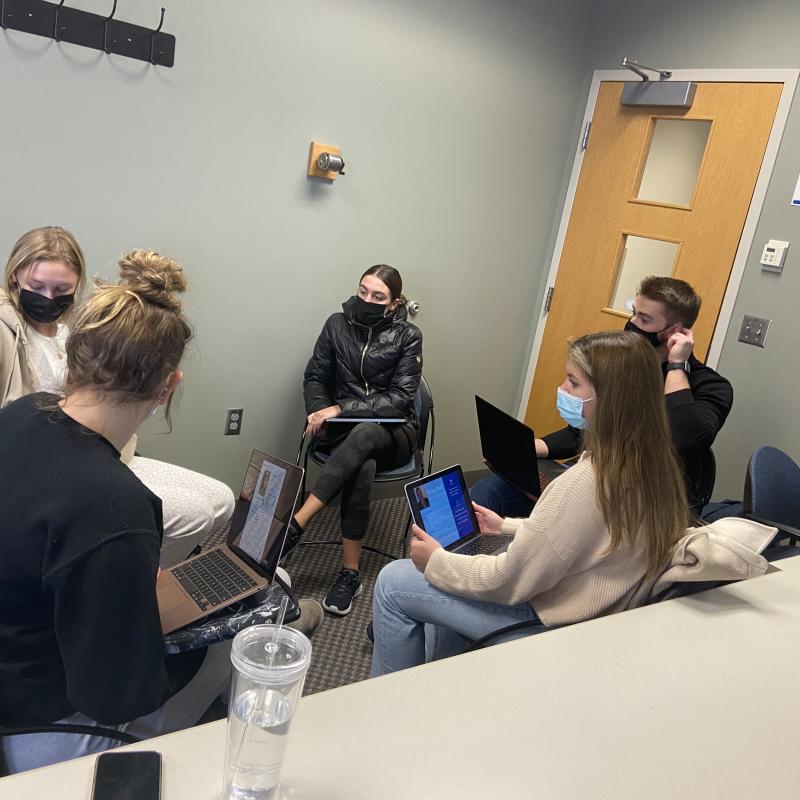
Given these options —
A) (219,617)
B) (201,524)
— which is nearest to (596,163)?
(201,524)

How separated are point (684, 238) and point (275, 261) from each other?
6.06 ft

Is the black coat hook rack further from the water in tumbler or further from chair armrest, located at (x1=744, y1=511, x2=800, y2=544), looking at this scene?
chair armrest, located at (x1=744, y1=511, x2=800, y2=544)

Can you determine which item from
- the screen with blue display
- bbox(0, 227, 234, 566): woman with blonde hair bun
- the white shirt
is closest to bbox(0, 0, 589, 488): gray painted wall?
bbox(0, 227, 234, 566): woman with blonde hair bun

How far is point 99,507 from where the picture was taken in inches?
42.5

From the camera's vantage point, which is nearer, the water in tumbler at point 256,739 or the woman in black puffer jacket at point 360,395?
the water in tumbler at point 256,739

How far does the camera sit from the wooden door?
10.4 feet

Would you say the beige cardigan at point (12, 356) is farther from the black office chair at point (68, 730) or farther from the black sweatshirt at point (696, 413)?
the black sweatshirt at point (696, 413)

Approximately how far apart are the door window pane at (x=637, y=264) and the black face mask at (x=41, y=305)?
2.45m

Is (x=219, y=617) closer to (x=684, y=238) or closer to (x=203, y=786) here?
(x=203, y=786)

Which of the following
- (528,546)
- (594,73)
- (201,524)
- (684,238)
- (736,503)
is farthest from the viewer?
(594,73)

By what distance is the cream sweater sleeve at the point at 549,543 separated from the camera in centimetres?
152

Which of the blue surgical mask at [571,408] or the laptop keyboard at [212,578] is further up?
the blue surgical mask at [571,408]

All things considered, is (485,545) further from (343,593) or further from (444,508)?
(343,593)

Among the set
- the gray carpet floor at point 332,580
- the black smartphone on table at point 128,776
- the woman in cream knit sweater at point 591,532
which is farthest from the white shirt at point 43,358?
the black smartphone on table at point 128,776
